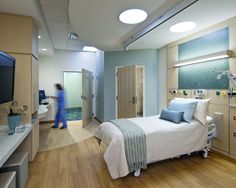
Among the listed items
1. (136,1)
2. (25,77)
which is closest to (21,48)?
(25,77)

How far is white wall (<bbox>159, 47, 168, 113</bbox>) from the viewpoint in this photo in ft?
15.1

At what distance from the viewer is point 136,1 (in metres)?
2.23

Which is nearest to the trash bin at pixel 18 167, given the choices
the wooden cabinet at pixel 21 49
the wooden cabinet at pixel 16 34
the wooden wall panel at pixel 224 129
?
the wooden cabinet at pixel 21 49

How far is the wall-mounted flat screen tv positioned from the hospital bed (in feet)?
5.12

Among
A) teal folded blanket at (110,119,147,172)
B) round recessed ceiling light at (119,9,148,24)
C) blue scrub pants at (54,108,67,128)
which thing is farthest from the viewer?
blue scrub pants at (54,108,67,128)

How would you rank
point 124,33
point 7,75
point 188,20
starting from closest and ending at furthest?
point 7,75 → point 188,20 → point 124,33

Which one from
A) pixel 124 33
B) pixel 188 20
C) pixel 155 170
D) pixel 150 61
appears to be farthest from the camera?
pixel 150 61

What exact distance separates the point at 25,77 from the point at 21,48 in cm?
50

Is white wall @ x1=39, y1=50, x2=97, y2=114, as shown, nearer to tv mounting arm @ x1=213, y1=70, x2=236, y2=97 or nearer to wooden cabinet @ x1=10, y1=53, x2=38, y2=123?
wooden cabinet @ x1=10, y1=53, x2=38, y2=123

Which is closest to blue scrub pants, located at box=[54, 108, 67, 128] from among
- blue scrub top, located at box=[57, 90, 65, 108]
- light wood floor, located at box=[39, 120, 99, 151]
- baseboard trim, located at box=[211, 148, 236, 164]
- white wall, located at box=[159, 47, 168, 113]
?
blue scrub top, located at box=[57, 90, 65, 108]

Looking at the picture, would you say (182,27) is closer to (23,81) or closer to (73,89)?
(23,81)

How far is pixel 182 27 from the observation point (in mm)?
3188

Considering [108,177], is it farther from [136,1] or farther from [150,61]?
[150,61]

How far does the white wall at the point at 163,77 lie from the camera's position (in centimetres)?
459
